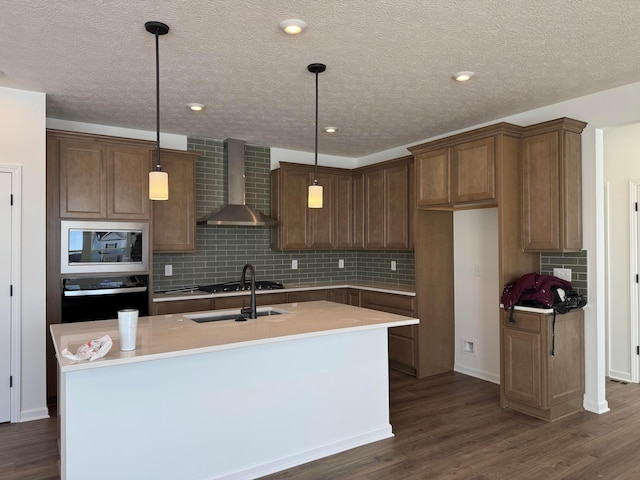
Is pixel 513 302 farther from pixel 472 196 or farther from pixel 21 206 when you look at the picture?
pixel 21 206

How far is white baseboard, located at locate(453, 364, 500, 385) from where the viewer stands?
4.63 metres

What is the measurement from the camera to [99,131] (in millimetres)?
4605

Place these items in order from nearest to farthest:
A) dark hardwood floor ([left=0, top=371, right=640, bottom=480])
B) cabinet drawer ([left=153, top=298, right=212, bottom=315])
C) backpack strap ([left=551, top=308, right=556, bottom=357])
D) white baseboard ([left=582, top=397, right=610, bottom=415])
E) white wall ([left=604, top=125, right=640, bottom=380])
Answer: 1. dark hardwood floor ([left=0, top=371, right=640, bottom=480])
2. backpack strap ([left=551, top=308, right=556, bottom=357])
3. white baseboard ([left=582, top=397, right=610, bottom=415])
4. cabinet drawer ([left=153, top=298, right=212, bottom=315])
5. white wall ([left=604, top=125, right=640, bottom=380])

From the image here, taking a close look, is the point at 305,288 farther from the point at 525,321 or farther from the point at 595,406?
the point at 595,406

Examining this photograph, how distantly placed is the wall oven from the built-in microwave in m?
0.09

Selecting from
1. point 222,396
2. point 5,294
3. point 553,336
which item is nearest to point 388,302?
point 553,336

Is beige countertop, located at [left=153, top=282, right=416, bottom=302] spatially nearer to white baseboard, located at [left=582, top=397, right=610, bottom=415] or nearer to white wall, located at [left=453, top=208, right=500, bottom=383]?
white wall, located at [left=453, top=208, right=500, bottom=383]

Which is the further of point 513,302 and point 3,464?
point 513,302

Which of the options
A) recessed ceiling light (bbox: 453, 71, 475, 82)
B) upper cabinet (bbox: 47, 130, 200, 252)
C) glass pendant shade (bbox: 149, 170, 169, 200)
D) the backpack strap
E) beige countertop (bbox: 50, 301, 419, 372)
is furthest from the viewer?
upper cabinet (bbox: 47, 130, 200, 252)

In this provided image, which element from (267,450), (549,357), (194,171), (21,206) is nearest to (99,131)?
(194,171)

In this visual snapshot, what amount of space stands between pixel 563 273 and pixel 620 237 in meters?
1.26

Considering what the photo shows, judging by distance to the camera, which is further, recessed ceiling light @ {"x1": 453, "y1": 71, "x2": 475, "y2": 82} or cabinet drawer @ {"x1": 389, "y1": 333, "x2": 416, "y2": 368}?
cabinet drawer @ {"x1": 389, "y1": 333, "x2": 416, "y2": 368}

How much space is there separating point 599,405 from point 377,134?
3.28 meters

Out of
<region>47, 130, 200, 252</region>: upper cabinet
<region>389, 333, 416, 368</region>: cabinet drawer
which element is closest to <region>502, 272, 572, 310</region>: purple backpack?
<region>389, 333, 416, 368</region>: cabinet drawer
